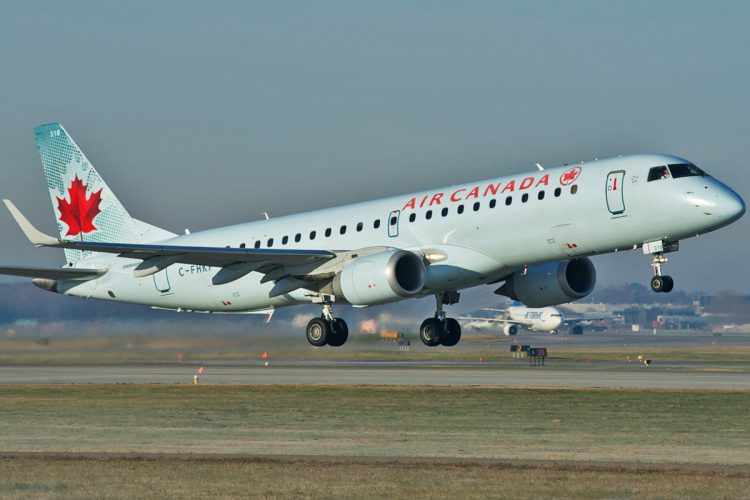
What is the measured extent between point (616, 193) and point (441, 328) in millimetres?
11653

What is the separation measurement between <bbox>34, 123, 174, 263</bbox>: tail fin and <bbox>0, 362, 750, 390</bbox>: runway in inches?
224

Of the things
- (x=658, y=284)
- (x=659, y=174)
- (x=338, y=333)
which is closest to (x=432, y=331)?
(x=338, y=333)

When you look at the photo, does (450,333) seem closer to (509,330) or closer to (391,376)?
(391,376)

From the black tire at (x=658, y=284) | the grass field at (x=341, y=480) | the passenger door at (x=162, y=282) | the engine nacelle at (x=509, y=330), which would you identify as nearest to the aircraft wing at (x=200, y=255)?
the passenger door at (x=162, y=282)

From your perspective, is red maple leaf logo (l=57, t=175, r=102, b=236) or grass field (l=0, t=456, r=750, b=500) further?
red maple leaf logo (l=57, t=175, r=102, b=236)

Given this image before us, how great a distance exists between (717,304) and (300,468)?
404ft

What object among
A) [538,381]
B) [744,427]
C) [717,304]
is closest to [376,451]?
[744,427]

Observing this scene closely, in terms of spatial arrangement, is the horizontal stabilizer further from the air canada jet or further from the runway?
the runway

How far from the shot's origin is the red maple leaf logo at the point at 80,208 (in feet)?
178

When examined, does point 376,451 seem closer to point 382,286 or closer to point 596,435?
point 596,435

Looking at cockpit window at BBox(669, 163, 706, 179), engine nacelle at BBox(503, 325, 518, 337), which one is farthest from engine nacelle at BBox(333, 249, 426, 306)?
engine nacelle at BBox(503, 325, 518, 337)

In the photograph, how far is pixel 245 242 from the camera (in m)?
49.1

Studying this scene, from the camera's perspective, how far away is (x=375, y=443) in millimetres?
23828

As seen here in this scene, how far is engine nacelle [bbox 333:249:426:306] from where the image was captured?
41656 mm
